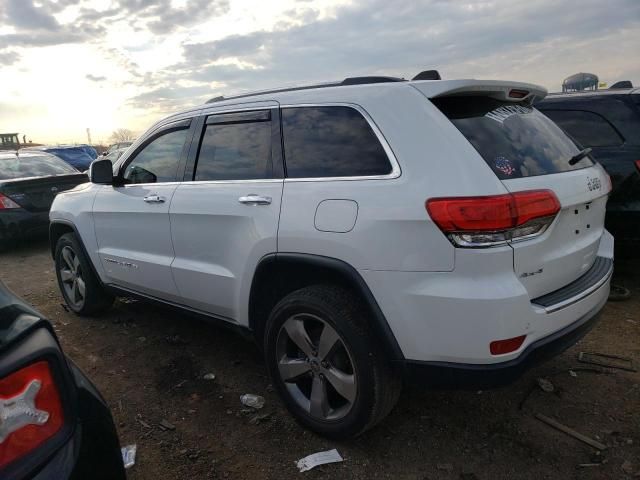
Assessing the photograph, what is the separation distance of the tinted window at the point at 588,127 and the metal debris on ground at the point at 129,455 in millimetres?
4265

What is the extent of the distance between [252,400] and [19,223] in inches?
228

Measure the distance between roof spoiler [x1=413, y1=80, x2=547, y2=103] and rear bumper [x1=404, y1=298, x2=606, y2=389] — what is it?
1.20m

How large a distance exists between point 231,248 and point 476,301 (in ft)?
4.87

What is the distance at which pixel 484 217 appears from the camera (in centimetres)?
197

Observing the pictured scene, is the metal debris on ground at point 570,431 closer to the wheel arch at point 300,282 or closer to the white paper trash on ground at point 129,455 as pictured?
the wheel arch at point 300,282

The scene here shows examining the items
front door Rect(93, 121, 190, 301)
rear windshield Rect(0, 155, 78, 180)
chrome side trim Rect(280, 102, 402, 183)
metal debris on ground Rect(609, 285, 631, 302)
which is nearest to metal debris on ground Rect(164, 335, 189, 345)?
front door Rect(93, 121, 190, 301)

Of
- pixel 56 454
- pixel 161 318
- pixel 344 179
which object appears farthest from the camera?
pixel 161 318

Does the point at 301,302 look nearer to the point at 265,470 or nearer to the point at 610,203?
the point at 265,470

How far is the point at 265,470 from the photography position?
2445 mm

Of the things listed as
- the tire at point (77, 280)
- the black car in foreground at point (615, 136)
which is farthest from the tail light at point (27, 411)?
the black car in foreground at point (615, 136)

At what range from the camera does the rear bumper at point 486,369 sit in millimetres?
2076

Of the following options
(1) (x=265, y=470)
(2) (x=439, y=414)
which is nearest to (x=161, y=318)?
(1) (x=265, y=470)

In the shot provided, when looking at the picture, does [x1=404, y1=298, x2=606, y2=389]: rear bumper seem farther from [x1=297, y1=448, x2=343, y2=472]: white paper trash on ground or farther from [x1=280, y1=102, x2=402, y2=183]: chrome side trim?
[x1=280, y1=102, x2=402, y2=183]: chrome side trim

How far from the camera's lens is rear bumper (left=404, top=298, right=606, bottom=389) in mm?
2076
